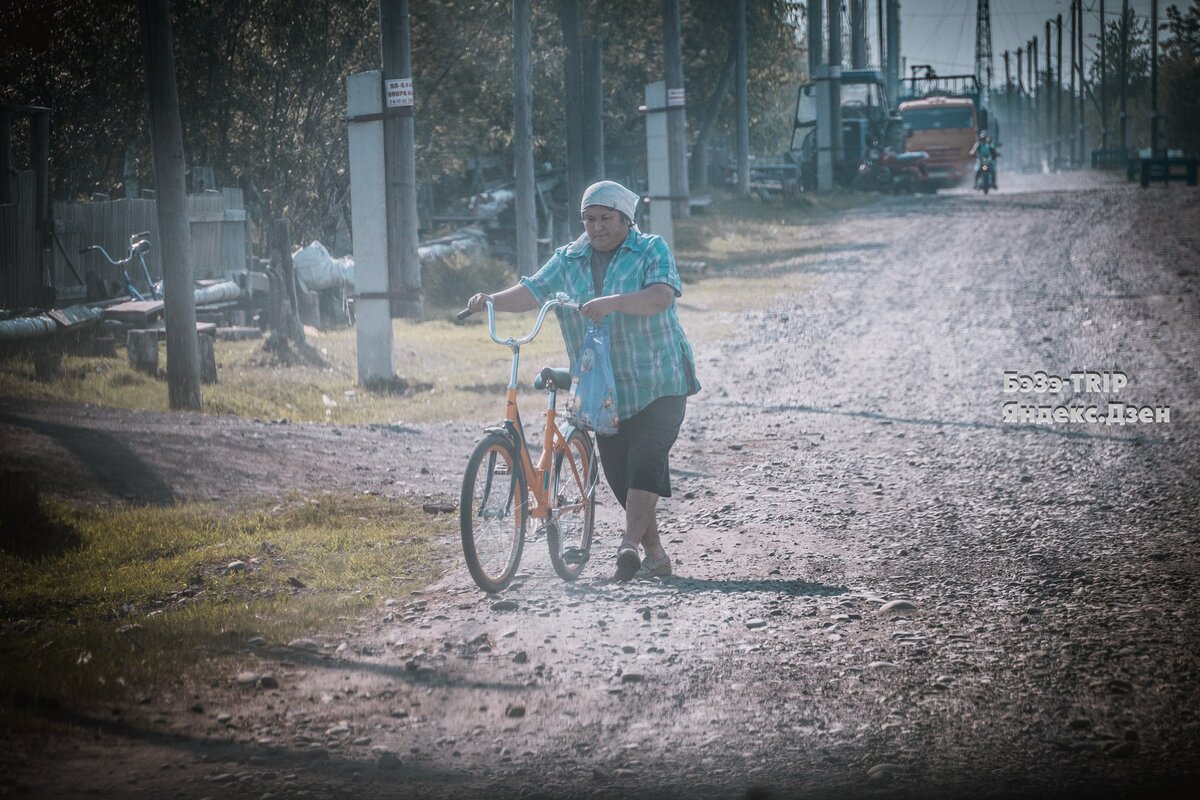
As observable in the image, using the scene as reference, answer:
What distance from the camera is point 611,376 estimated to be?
20.9 feet

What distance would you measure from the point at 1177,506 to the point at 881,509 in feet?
5.15

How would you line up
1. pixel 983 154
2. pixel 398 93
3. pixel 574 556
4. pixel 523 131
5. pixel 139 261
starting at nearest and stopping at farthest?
pixel 574 556 → pixel 398 93 → pixel 139 261 → pixel 523 131 → pixel 983 154

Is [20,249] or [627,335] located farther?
[20,249]

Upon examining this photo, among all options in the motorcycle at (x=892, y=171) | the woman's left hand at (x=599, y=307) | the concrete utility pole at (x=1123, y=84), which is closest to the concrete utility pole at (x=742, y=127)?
the motorcycle at (x=892, y=171)

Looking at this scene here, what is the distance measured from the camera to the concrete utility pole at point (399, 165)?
13422mm

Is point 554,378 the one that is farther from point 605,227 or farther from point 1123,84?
point 1123,84

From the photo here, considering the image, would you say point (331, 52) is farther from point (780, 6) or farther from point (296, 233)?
point (780, 6)

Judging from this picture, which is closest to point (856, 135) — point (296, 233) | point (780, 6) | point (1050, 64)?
point (780, 6)

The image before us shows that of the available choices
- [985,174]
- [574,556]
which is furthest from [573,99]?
[985,174]

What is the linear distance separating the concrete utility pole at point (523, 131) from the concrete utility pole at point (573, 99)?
107cm

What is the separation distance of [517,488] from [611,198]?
1313 millimetres

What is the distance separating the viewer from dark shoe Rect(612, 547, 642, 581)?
6.52 meters

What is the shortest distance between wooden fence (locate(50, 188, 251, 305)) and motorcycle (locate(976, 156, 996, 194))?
1193 inches

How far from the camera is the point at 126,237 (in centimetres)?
1638
